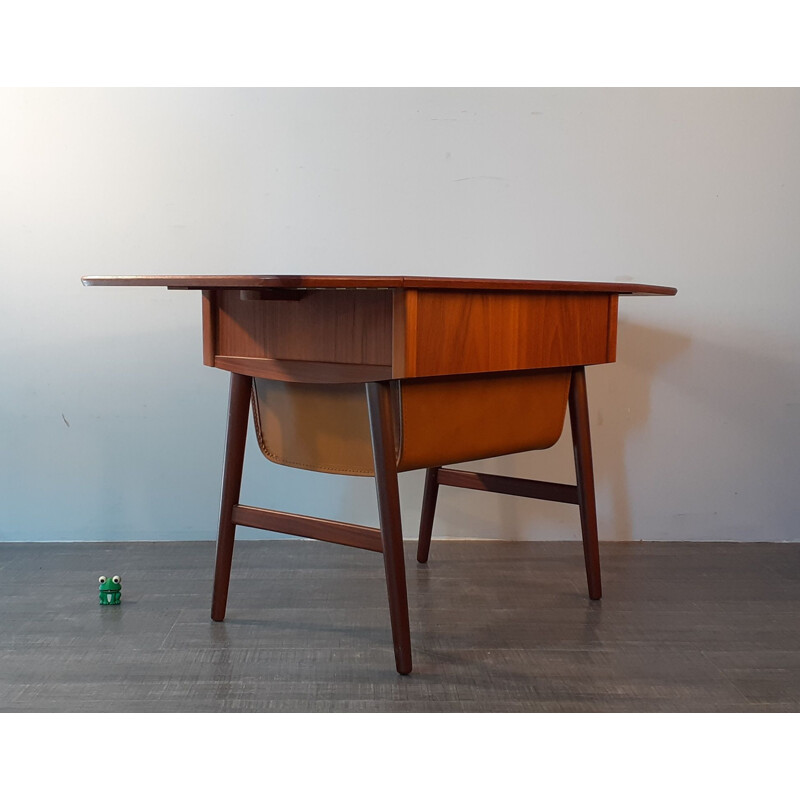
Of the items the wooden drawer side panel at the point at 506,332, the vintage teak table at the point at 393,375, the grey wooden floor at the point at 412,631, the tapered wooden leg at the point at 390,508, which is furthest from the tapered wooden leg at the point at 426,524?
the tapered wooden leg at the point at 390,508

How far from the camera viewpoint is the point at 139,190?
283 centimetres

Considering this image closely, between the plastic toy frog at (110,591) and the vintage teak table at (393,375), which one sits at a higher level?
the vintage teak table at (393,375)

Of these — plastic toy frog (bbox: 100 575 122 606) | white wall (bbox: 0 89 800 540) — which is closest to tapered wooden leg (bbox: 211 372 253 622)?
plastic toy frog (bbox: 100 575 122 606)

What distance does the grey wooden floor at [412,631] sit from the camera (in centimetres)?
177

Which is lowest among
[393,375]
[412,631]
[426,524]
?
[412,631]

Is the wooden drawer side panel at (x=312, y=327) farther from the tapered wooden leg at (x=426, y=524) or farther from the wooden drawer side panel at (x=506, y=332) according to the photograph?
the tapered wooden leg at (x=426, y=524)

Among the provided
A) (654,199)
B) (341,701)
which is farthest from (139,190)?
(341,701)

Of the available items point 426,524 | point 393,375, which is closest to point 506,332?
point 393,375

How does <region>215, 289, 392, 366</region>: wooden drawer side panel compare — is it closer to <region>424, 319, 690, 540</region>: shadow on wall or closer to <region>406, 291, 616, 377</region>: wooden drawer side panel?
<region>406, 291, 616, 377</region>: wooden drawer side panel

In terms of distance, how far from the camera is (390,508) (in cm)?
186

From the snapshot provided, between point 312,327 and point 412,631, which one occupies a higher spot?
point 312,327

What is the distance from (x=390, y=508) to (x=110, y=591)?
2.78 feet

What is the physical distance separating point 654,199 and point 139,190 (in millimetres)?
1563

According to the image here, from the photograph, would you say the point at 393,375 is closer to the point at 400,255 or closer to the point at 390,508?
the point at 390,508
